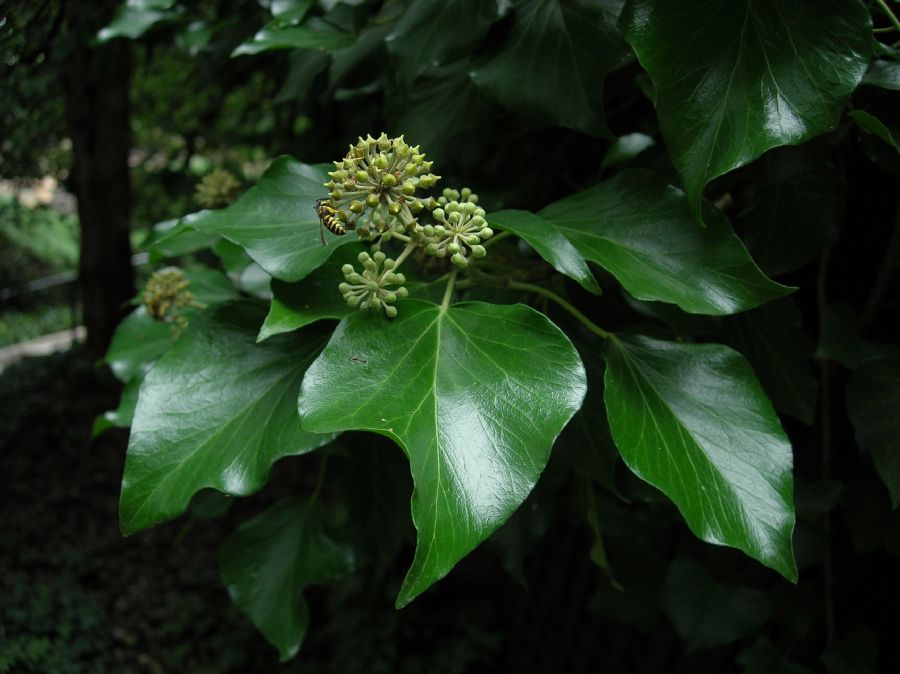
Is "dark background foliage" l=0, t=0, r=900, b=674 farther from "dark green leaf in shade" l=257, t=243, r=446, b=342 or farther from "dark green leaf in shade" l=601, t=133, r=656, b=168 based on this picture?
"dark green leaf in shade" l=257, t=243, r=446, b=342

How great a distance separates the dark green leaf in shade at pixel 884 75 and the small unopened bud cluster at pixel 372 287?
1.89 feet

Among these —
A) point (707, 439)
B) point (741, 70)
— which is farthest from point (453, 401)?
point (741, 70)

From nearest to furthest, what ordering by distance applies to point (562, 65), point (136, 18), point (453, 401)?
point (453, 401), point (562, 65), point (136, 18)

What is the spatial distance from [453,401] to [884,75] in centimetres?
63

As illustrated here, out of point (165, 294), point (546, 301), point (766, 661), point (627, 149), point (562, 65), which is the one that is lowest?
point (766, 661)

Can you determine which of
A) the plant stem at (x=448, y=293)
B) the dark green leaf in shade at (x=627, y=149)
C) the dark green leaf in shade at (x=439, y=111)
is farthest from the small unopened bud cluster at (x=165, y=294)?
the dark green leaf in shade at (x=627, y=149)

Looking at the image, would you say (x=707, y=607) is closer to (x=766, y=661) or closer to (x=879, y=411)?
(x=766, y=661)

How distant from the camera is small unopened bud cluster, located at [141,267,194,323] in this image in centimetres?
113

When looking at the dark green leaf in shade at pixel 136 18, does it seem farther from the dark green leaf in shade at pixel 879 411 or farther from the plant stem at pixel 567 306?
the dark green leaf in shade at pixel 879 411

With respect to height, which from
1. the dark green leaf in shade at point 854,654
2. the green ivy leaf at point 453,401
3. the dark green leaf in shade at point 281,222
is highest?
the dark green leaf in shade at point 281,222

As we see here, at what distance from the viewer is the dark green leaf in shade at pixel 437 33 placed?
956 mm

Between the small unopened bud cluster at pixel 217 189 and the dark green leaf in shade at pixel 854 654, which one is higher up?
the small unopened bud cluster at pixel 217 189

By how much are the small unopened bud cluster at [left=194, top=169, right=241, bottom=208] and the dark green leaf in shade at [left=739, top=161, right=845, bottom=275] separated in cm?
90

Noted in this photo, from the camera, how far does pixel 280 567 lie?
1204mm
